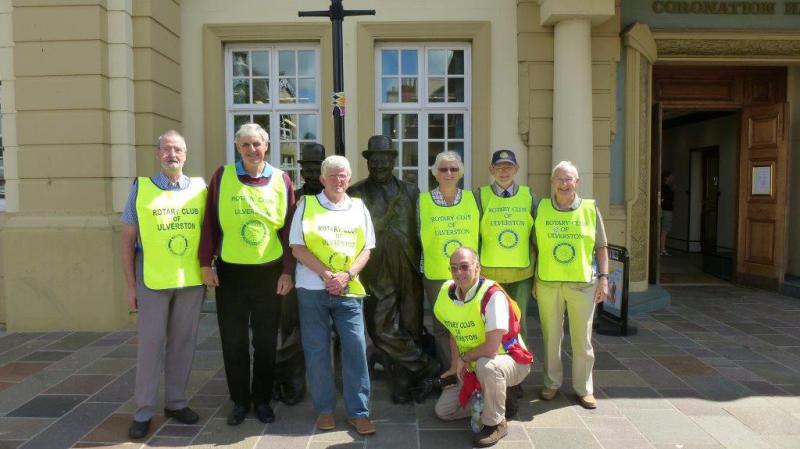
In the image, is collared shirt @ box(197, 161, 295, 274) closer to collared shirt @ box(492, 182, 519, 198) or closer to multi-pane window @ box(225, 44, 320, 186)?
collared shirt @ box(492, 182, 519, 198)

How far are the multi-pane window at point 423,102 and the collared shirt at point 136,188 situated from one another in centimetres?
399

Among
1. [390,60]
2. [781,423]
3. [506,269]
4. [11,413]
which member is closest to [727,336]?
[781,423]

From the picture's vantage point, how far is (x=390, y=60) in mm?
7441

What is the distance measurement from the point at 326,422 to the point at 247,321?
2.56 ft

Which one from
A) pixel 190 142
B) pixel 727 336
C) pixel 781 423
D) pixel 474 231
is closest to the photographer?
pixel 781 423

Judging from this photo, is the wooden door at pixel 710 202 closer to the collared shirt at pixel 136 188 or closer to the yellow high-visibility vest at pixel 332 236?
the yellow high-visibility vest at pixel 332 236

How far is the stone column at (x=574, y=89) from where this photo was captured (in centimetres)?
674

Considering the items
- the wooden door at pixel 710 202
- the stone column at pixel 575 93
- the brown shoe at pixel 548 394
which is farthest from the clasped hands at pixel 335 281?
the wooden door at pixel 710 202

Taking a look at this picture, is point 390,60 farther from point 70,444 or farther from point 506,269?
point 70,444

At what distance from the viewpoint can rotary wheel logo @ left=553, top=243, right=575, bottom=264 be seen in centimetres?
407

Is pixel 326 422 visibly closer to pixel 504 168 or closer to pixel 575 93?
pixel 504 168

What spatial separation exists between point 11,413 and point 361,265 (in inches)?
99.3

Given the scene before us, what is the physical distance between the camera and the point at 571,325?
4.19 meters

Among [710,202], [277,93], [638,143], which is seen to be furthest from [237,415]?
[710,202]
